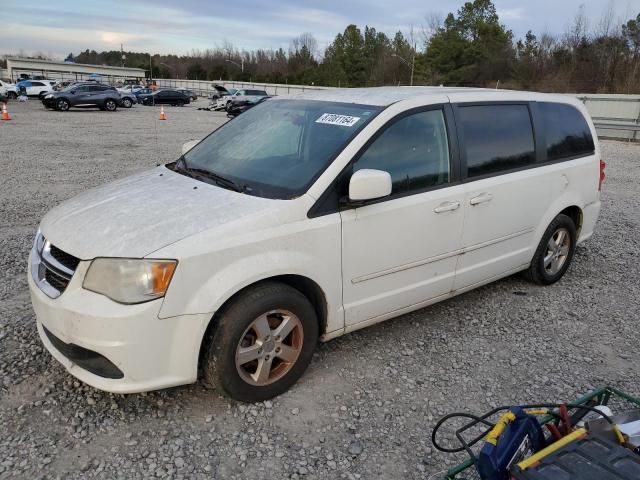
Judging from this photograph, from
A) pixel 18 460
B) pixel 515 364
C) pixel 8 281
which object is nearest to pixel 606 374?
pixel 515 364

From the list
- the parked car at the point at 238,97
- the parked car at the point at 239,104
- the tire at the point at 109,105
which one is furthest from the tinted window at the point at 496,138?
the parked car at the point at 238,97

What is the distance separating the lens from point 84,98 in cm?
2894

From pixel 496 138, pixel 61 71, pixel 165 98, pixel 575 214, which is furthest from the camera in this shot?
pixel 61 71

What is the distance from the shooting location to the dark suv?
27984mm

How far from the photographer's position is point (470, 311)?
170 inches

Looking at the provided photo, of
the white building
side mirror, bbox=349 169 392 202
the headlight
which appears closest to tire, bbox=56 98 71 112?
the headlight

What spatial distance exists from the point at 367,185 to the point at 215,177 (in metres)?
1.05

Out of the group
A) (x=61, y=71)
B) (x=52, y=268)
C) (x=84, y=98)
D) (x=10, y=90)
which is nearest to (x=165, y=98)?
(x=10, y=90)

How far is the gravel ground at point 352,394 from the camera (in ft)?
8.42

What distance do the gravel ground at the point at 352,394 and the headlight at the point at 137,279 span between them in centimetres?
78

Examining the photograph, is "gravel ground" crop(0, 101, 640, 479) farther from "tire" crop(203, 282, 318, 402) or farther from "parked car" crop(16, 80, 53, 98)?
"parked car" crop(16, 80, 53, 98)

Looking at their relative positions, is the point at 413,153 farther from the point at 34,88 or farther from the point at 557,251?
the point at 34,88

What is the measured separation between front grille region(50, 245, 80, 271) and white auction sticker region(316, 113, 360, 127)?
178 cm

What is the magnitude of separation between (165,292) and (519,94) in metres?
3.44
